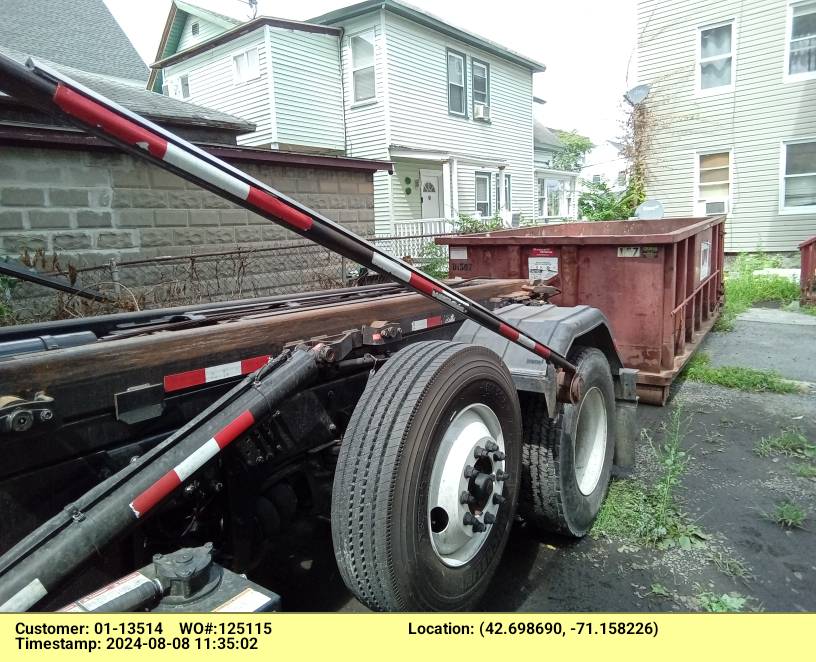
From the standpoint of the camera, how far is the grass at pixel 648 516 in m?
3.24

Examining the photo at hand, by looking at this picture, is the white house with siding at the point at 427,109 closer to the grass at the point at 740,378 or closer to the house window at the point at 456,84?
the house window at the point at 456,84

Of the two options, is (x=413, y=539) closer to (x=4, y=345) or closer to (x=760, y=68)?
(x=4, y=345)

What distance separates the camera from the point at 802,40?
15.3 metres

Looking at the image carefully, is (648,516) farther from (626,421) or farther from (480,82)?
(480,82)

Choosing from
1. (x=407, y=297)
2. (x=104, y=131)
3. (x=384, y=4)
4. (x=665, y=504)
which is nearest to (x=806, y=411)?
(x=665, y=504)

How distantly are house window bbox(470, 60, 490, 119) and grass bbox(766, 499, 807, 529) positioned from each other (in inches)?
816

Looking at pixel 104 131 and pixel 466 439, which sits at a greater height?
pixel 104 131

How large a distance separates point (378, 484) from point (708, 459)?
11.1ft

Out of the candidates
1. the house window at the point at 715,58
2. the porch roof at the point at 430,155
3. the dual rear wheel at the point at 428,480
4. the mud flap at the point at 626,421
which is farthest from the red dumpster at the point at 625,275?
the porch roof at the point at 430,155

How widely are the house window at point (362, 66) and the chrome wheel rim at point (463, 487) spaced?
1850 centimetres

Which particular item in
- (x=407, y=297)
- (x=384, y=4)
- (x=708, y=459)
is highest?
(x=384, y=4)

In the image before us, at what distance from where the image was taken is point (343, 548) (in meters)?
1.95

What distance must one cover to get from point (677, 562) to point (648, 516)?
0.37m

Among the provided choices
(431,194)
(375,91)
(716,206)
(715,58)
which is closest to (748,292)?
(716,206)
